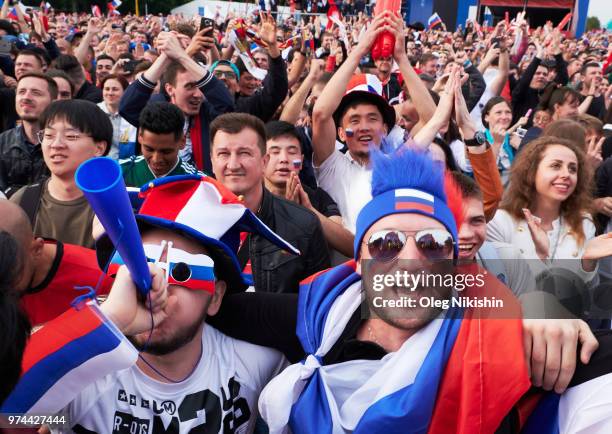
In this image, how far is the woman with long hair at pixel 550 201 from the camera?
3.16 meters

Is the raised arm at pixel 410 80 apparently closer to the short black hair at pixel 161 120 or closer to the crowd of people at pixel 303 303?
the crowd of people at pixel 303 303

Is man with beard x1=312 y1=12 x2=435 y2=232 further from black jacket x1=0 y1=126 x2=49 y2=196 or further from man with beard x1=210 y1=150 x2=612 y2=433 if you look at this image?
black jacket x1=0 y1=126 x2=49 y2=196

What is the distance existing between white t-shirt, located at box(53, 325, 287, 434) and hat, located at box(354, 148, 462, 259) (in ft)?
1.61

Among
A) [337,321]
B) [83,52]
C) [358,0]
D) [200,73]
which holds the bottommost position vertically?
[337,321]

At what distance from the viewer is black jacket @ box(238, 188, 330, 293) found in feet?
9.15

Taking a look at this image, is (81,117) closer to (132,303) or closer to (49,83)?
(49,83)

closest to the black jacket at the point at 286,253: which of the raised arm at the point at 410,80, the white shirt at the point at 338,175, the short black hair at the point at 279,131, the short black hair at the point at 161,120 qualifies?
the white shirt at the point at 338,175

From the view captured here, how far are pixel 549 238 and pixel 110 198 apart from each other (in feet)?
8.56

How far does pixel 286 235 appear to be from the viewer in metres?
2.86

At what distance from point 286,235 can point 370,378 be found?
4.51 feet

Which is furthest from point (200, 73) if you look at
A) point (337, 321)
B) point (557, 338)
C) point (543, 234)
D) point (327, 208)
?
point (557, 338)

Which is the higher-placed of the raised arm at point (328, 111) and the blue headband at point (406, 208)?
the raised arm at point (328, 111)

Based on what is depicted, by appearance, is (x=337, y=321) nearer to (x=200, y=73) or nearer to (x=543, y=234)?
(x=543, y=234)

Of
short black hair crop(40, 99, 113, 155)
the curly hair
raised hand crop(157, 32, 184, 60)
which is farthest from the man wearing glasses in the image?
the curly hair
